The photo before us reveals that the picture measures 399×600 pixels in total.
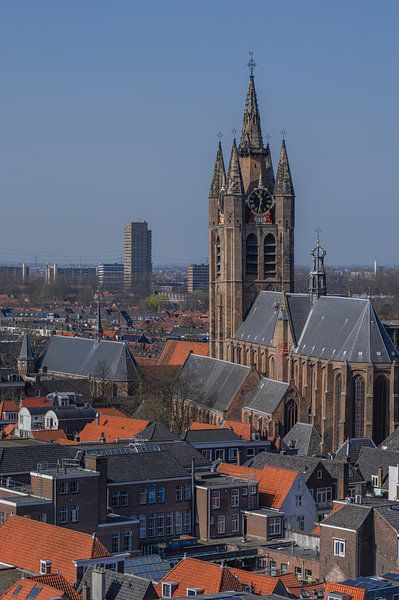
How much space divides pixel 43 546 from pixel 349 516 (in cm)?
1363

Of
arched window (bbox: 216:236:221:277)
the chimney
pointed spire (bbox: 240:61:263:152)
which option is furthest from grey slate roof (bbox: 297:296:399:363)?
the chimney

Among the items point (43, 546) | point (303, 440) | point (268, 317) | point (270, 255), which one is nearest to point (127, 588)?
point (43, 546)

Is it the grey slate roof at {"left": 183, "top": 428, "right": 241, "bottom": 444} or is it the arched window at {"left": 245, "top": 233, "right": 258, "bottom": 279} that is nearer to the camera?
the grey slate roof at {"left": 183, "top": 428, "right": 241, "bottom": 444}

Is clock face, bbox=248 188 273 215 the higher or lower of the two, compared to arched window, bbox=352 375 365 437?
higher

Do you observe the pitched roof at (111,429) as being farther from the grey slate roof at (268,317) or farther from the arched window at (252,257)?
the arched window at (252,257)

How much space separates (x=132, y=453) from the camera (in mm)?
74500

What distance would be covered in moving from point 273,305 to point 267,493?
43.5 meters

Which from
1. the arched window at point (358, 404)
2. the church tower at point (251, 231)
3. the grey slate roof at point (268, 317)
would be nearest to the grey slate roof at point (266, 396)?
the grey slate roof at point (268, 317)

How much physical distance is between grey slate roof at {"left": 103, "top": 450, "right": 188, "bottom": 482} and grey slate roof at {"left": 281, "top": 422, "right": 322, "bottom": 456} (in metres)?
19.4

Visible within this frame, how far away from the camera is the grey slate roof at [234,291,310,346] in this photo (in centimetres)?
11244

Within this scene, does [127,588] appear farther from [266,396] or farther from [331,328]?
[331,328]

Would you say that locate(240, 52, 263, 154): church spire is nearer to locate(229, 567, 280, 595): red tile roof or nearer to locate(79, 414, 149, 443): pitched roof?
locate(79, 414, 149, 443): pitched roof

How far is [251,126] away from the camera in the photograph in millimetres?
127938

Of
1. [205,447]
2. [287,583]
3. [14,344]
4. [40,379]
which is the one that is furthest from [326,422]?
[14,344]
